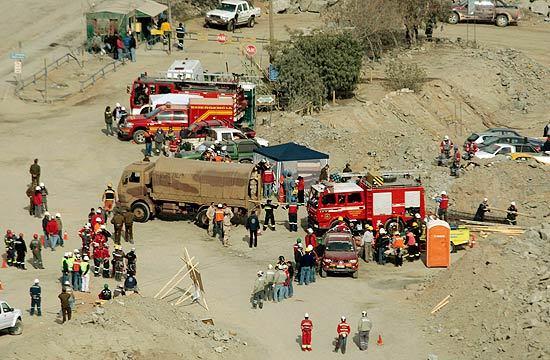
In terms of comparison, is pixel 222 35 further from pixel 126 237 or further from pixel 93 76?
pixel 126 237

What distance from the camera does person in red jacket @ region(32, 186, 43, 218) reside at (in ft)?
157

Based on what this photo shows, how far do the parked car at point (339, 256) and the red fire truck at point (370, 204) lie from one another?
303 centimetres

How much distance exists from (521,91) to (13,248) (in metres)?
38.4

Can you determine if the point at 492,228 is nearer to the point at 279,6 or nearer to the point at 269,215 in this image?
the point at 269,215

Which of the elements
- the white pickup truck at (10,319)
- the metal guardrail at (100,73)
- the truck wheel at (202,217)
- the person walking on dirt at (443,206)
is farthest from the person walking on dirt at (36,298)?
the metal guardrail at (100,73)

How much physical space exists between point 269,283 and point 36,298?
7012 mm

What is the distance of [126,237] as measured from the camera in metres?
45.6

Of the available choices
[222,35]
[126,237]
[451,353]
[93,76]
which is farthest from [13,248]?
[222,35]

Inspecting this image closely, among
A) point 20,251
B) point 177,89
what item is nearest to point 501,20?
point 177,89

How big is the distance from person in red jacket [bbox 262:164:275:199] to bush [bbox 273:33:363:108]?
12924 millimetres

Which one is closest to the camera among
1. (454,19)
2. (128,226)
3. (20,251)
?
(20,251)

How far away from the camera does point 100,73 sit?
68.4m

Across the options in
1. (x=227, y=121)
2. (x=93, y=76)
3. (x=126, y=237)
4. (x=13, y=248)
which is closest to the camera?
(x=13, y=248)

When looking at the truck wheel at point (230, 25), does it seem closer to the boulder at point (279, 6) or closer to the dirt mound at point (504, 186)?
the boulder at point (279, 6)
